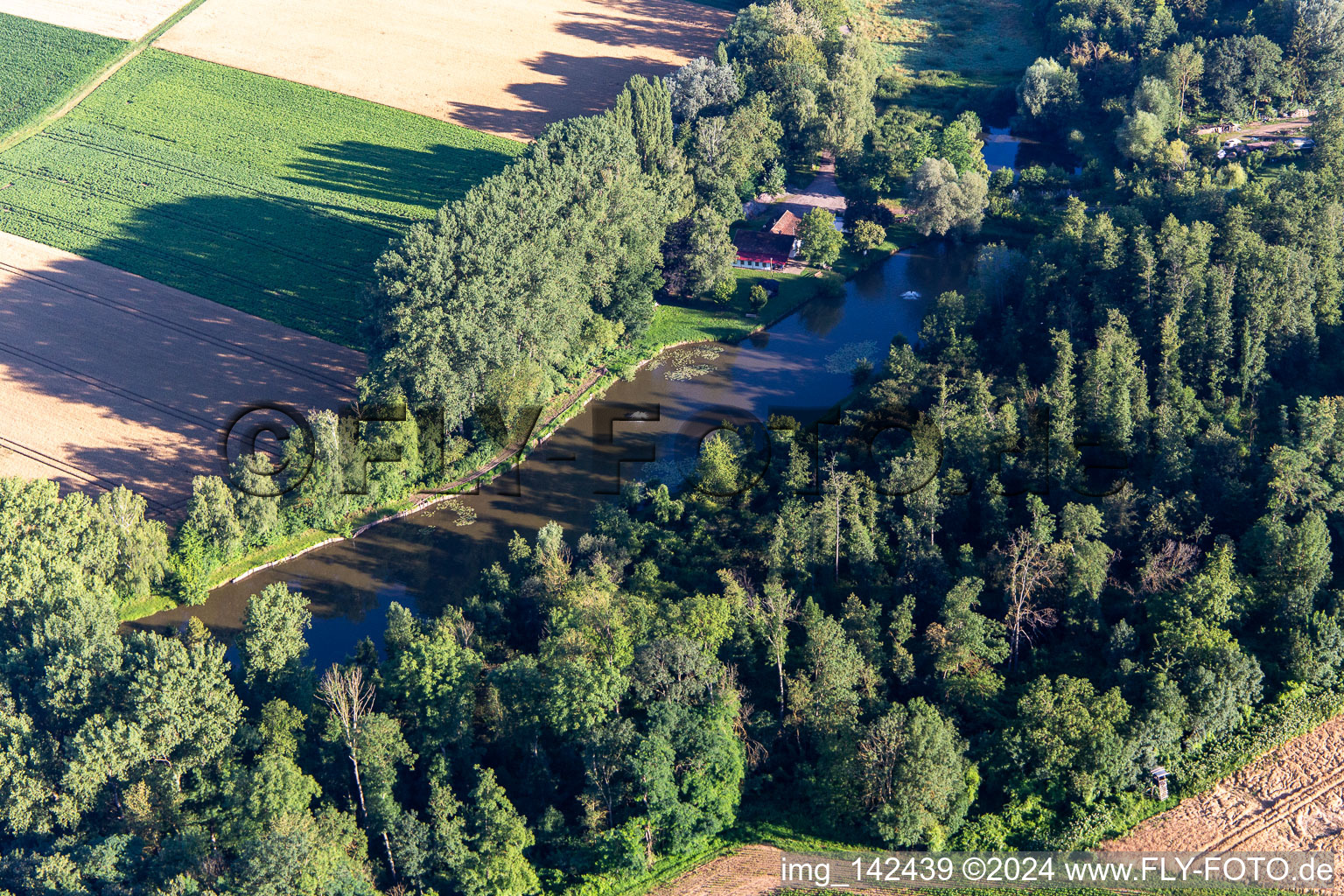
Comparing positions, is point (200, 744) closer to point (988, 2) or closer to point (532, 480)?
point (532, 480)

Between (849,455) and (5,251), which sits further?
(5,251)

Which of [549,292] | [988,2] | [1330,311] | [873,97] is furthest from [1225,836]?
[988,2]

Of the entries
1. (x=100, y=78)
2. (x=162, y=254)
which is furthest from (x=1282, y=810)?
(x=100, y=78)

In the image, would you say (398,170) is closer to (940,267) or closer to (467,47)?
(467,47)

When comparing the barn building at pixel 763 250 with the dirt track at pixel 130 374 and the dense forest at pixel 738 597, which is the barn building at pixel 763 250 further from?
the dirt track at pixel 130 374

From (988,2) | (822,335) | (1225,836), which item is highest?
(988,2)

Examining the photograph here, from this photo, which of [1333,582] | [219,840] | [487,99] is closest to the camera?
[219,840]

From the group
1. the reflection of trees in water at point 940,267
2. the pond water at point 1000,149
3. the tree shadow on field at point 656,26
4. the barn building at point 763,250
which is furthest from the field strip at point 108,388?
the pond water at point 1000,149

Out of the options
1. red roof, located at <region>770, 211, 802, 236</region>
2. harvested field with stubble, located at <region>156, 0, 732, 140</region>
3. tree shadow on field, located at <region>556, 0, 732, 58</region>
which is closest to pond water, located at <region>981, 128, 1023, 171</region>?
red roof, located at <region>770, 211, 802, 236</region>

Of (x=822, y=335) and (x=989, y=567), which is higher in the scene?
(x=822, y=335)
